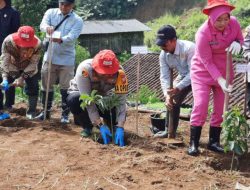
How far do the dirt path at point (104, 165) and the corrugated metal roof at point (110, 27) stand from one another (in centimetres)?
1349

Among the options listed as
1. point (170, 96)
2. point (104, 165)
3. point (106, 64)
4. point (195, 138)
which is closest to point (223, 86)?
point (195, 138)

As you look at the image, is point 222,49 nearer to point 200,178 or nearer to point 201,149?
point 201,149

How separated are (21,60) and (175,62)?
1.98 metres

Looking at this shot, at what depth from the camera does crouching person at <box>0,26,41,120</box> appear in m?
5.81

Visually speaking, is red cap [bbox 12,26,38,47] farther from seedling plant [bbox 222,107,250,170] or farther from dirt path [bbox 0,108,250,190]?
seedling plant [bbox 222,107,250,170]

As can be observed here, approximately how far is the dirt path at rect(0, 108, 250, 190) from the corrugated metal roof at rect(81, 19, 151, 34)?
44.3 feet

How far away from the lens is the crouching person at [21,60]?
19.1ft

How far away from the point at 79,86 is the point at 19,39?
123 cm

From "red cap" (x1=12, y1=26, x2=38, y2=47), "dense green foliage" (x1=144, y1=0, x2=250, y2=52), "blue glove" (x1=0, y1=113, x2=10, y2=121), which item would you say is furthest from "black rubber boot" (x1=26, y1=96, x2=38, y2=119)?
"dense green foliage" (x1=144, y1=0, x2=250, y2=52)

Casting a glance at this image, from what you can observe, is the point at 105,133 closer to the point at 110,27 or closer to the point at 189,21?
the point at 110,27

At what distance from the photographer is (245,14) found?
17.2m

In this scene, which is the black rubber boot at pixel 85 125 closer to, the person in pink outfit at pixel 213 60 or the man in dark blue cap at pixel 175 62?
the man in dark blue cap at pixel 175 62

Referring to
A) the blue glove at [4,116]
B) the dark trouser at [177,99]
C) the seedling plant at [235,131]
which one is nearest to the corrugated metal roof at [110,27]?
the blue glove at [4,116]

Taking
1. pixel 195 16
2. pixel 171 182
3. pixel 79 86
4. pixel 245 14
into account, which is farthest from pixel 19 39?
pixel 195 16
